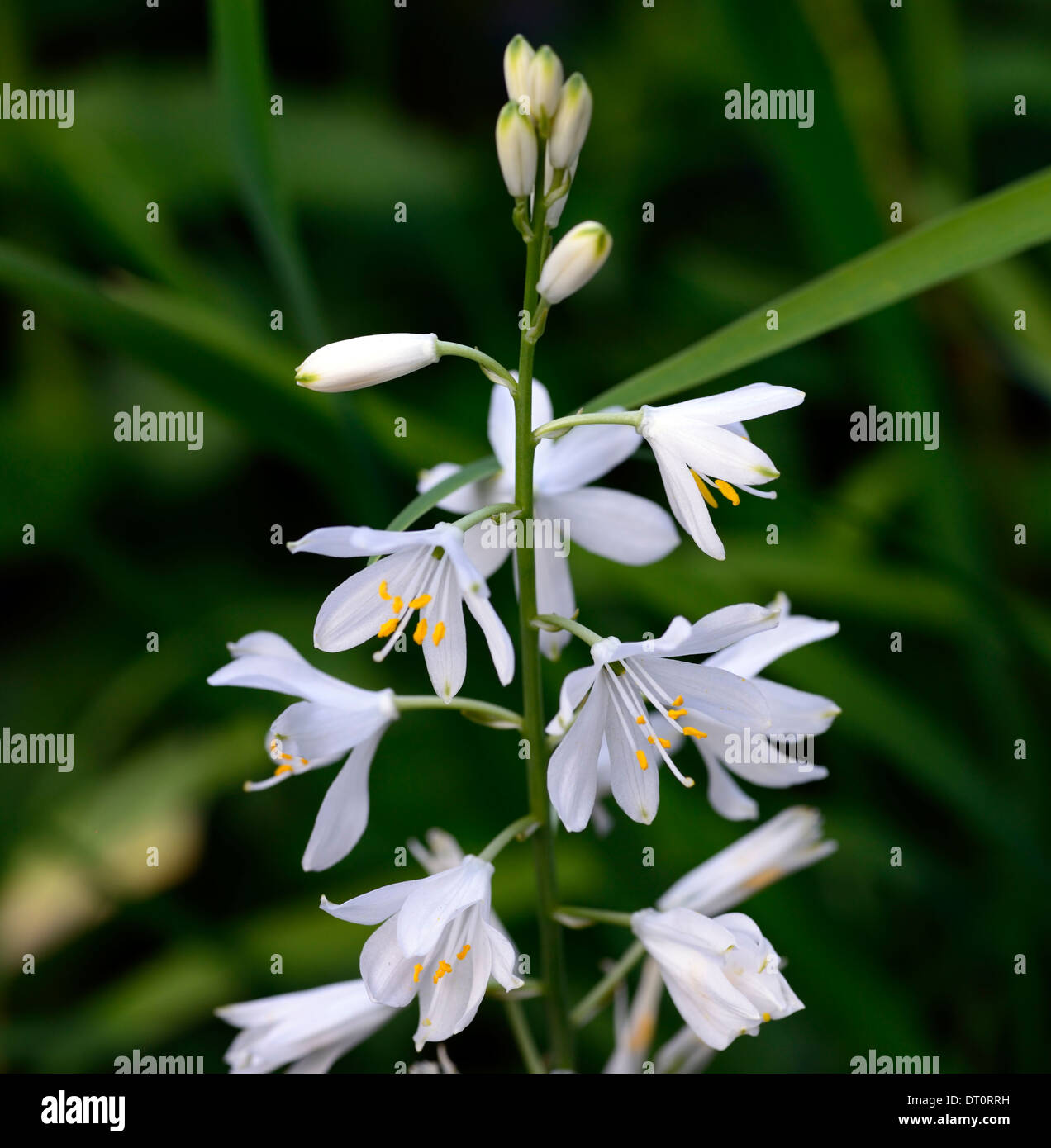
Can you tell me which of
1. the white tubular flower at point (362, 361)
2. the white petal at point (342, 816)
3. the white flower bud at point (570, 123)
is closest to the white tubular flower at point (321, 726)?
the white petal at point (342, 816)

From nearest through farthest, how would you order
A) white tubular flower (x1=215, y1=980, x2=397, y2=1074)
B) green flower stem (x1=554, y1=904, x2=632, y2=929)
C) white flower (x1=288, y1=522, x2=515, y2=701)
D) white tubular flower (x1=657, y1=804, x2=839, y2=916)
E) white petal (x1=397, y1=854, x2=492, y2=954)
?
white petal (x1=397, y1=854, x2=492, y2=954) → white flower (x1=288, y1=522, x2=515, y2=701) → green flower stem (x1=554, y1=904, x2=632, y2=929) → white tubular flower (x1=215, y1=980, x2=397, y2=1074) → white tubular flower (x1=657, y1=804, x2=839, y2=916)

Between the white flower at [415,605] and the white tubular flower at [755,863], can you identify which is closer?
the white flower at [415,605]

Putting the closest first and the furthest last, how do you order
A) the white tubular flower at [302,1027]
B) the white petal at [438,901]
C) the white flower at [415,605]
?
1. the white petal at [438,901]
2. the white flower at [415,605]
3. the white tubular flower at [302,1027]

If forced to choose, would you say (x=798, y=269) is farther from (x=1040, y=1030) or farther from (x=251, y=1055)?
(x=251, y=1055)

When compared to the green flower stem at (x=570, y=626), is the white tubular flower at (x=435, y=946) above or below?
below

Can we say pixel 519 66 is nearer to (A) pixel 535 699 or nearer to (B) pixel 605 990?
(A) pixel 535 699

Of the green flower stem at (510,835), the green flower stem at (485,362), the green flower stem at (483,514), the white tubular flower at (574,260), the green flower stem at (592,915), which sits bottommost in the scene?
the green flower stem at (592,915)

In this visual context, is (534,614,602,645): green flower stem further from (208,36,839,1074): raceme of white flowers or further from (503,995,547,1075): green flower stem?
(503,995,547,1075): green flower stem

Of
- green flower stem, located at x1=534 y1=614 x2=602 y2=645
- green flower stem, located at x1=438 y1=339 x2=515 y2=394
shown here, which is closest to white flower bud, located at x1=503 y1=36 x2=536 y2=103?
green flower stem, located at x1=438 y1=339 x2=515 y2=394

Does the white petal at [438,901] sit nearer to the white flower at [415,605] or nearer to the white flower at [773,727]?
the white flower at [415,605]
